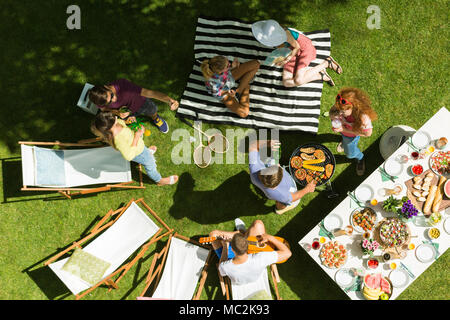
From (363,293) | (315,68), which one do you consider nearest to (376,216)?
(363,293)

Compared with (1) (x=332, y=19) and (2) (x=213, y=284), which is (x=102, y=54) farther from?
(2) (x=213, y=284)

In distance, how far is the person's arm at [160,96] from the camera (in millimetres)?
4809

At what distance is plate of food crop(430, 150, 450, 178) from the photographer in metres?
4.18

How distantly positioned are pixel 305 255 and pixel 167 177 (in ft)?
8.11

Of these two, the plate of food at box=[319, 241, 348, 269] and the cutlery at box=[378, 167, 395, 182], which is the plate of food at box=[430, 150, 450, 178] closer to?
the cutlery at box=[378, 167, 395, 182]

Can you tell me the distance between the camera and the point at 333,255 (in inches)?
167

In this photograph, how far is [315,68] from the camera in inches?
194

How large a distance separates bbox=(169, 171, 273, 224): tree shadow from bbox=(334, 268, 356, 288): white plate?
145 cm

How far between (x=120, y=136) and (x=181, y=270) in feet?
7.00

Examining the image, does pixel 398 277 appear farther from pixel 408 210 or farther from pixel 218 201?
pixel 218 201

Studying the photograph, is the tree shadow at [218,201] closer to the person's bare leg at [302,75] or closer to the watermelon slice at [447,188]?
the person's bare leg at [302,75]

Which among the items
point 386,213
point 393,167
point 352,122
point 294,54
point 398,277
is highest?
point 294,54

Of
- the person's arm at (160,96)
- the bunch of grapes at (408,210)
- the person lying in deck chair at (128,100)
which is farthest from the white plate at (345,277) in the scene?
the person's arm at (160,96)

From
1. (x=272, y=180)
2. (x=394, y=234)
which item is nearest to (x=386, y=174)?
(x=394, y=234)
